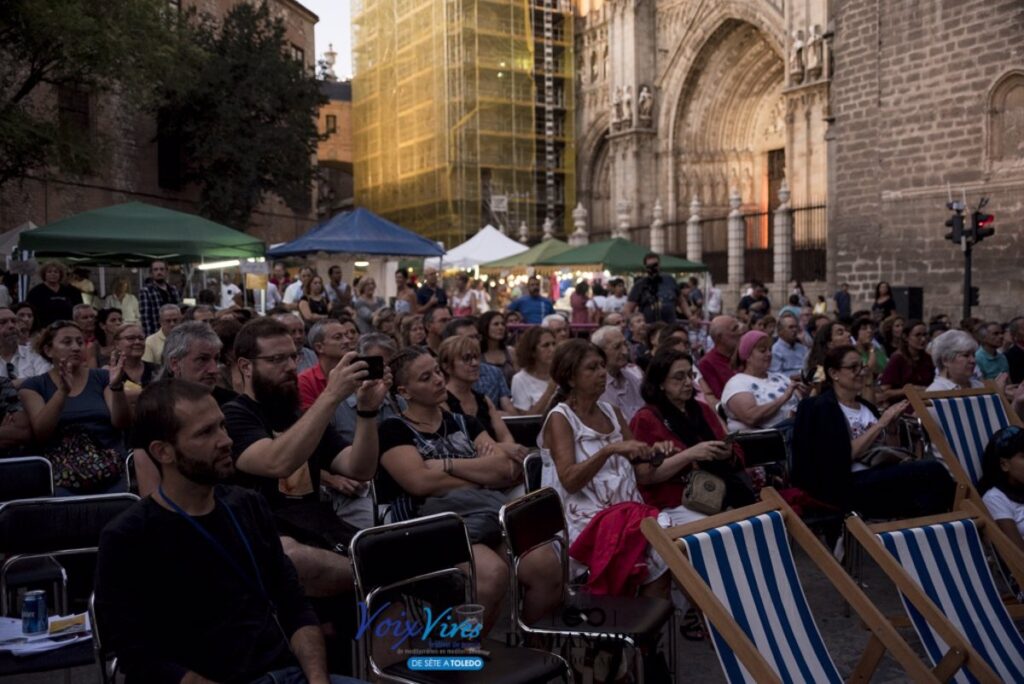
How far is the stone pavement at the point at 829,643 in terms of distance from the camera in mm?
4707

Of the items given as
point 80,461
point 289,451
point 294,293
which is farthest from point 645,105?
point 289,451

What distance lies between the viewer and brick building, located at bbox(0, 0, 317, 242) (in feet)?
70.0

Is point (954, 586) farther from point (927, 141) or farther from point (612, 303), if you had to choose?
point (927, 141)

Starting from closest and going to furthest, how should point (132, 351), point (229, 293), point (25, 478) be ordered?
1. point (25, 478)
2. point (132, 351)
3. point (229, 293)

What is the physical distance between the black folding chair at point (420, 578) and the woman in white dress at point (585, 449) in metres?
0.94

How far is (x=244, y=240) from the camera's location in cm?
1320

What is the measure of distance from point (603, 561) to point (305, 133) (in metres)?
25.0

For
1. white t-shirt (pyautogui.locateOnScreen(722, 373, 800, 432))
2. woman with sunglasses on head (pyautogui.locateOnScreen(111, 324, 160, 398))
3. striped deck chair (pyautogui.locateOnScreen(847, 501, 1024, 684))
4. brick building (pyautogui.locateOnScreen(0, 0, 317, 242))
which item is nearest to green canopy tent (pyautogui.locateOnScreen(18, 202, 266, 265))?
woman with sunglasses on head (pyautogui.locateOnScreen(111, 324, 160, 398))

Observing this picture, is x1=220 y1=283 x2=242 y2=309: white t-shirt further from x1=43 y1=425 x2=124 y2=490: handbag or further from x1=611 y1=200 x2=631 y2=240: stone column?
x1=611 y1=200 x2=631 y2=240: stone column

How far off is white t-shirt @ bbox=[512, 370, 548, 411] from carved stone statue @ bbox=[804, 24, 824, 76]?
20830 millimetres

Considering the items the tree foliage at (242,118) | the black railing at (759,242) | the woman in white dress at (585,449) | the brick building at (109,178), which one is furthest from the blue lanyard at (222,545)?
the tree foliage at (242,118)

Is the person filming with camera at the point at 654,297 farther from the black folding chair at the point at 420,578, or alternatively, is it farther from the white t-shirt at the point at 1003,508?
the black folding chair at the point at 420,578

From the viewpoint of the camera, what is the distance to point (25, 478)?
15.8 ft

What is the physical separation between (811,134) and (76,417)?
2349 centimetres
